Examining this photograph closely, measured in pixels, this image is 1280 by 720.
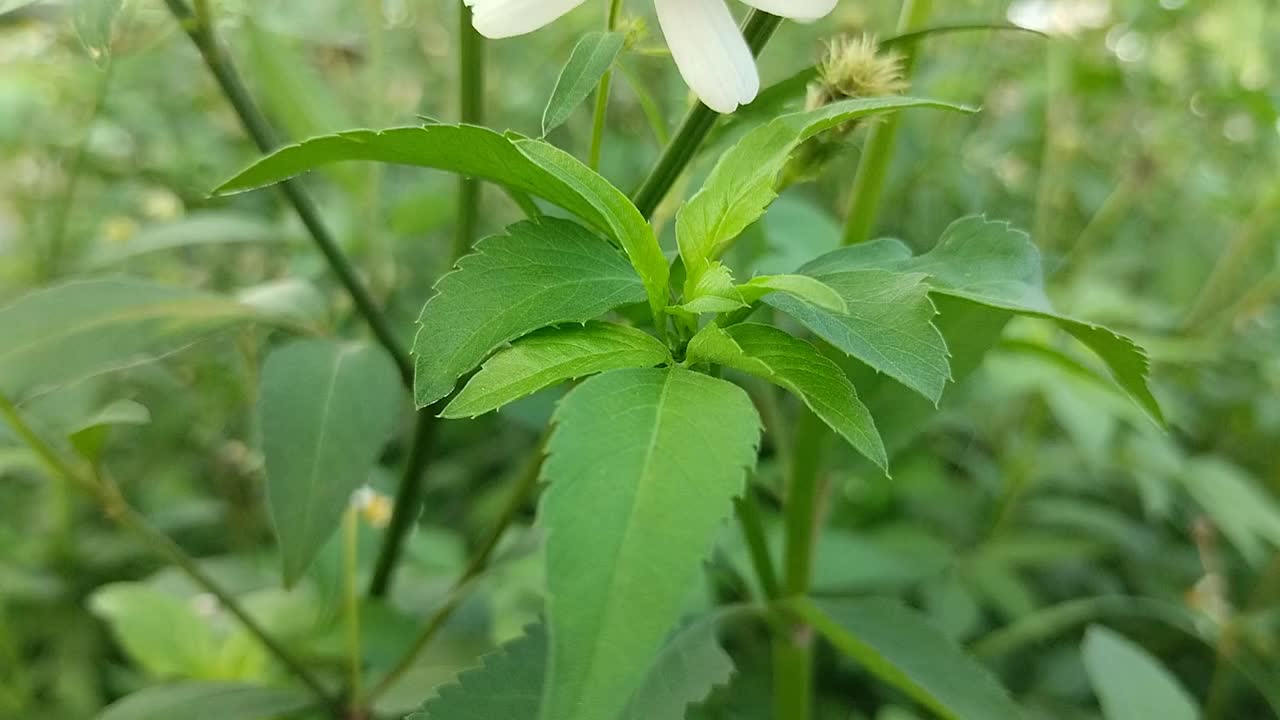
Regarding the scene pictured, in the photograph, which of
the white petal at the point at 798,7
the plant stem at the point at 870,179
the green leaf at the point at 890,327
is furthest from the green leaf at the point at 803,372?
the plant stem at the point at 870,179

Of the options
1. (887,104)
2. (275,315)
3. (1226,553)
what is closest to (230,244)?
(275,315)

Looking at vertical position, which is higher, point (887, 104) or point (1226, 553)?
point (887, 104)

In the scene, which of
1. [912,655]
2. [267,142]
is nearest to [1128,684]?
[912,655]

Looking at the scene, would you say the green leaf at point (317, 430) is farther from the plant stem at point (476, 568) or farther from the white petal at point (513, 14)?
Result: the white petal at point (513, 14)

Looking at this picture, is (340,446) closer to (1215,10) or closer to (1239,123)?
(1215,10)

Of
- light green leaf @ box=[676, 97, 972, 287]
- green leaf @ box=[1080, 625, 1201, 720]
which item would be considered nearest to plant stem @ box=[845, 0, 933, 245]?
light green leaf @ box=[676, 97, 972, 287]

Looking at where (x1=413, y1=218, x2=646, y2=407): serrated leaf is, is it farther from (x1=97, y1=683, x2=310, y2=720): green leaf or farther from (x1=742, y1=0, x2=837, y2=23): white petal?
(x1=97, y1=683, x2=310, y2=720): green leaf

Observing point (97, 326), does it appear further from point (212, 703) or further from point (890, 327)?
point (890, 327)
